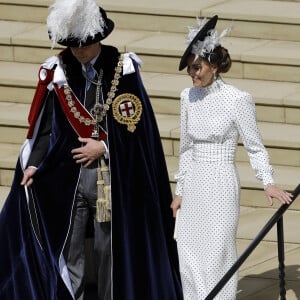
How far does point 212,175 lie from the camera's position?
7.39 m

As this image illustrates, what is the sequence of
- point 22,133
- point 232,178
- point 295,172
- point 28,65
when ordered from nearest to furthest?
1. point 232,178
2. point 295,172
3. point 22,133
4. point 28,65

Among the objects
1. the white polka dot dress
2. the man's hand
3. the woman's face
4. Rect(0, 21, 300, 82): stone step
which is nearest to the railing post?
the white polka dot dress

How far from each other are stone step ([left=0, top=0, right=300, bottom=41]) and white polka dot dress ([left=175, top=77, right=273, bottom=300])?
12.2 ft

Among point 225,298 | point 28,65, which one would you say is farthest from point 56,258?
point 28,65

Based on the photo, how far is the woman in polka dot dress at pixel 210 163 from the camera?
23.9ft

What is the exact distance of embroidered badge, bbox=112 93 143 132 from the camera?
7.64 m

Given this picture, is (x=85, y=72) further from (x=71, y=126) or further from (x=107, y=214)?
(x=107, y=214)

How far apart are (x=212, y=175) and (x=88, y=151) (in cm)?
68

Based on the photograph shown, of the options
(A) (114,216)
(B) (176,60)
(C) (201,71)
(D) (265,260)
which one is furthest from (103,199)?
(B) (176,60)

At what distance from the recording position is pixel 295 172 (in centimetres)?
974

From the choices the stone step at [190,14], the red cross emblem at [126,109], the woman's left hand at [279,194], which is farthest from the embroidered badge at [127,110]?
the stone step at [190,14]

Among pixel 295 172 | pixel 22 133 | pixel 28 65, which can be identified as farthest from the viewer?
pixel 28 65

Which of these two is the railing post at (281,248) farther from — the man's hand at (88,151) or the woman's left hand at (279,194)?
the man's hand at (88,151)

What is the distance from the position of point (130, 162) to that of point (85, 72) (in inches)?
21.1
